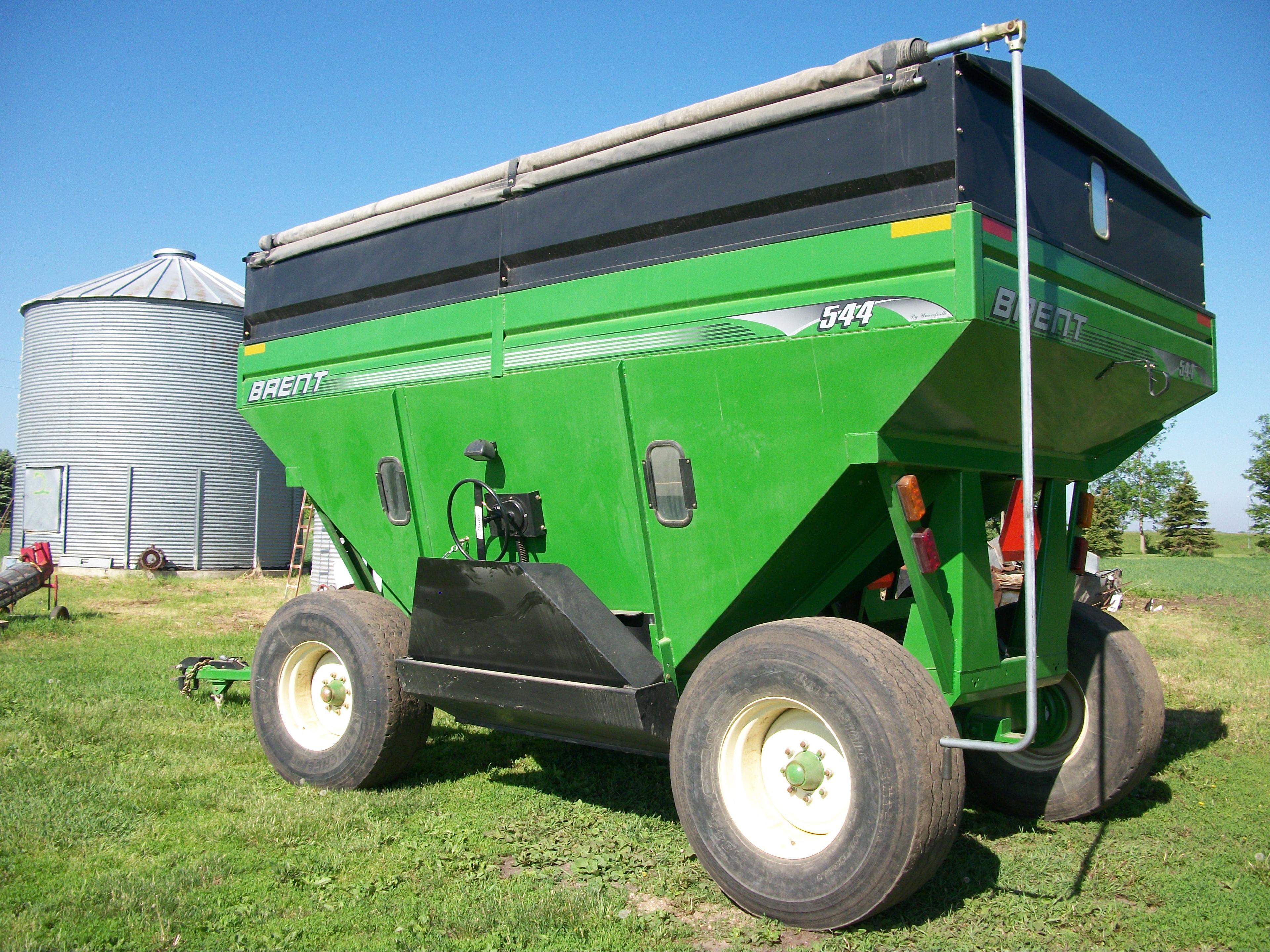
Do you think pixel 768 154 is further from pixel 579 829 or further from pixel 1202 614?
pixel 1202 614

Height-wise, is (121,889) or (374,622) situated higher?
(374,622)

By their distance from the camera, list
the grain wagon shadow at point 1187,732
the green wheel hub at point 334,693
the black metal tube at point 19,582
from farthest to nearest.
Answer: the black metal tube at point 19,582 → the grain wagon shadow at point 1187,732 → the green wheel hub at point 334,693

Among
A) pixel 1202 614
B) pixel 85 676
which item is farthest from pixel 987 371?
pixel 1202 614

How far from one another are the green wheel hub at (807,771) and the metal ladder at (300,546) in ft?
46.7

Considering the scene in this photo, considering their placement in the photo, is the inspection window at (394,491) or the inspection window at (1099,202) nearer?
the inspection window at (1099,202)

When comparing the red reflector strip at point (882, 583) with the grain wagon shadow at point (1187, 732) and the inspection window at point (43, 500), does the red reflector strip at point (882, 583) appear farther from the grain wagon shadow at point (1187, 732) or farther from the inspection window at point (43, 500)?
the inspection window at point (43, 500)

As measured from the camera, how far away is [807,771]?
397 cm

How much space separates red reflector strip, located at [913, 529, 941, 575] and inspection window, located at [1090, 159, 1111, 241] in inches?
64.7

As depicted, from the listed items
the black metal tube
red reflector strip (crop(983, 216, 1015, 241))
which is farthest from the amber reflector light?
the black metal tube

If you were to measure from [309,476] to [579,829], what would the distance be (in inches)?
117

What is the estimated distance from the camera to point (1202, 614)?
15820mm

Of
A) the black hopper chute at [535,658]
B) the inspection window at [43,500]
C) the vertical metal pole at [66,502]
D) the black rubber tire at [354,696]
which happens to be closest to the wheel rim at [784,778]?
the black hopper chute at [535,658]

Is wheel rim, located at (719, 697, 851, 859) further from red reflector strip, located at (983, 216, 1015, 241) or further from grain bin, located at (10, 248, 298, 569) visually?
grain bin, located at (10, 248, 298, 569)

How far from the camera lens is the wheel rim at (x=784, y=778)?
13.0ft
